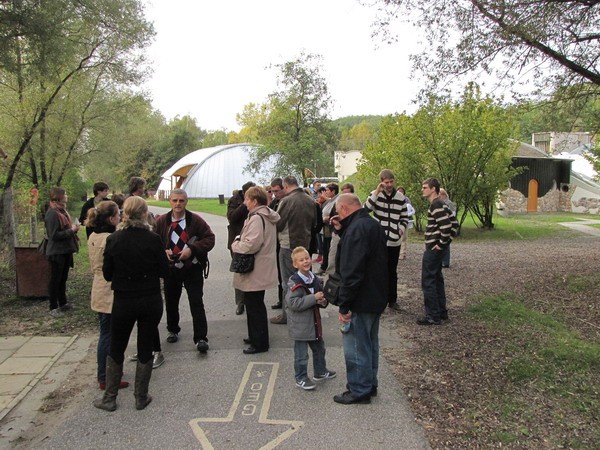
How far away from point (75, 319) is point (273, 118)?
666 inches

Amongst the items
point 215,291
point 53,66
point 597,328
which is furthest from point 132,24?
point 597,328

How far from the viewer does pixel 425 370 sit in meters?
5.30

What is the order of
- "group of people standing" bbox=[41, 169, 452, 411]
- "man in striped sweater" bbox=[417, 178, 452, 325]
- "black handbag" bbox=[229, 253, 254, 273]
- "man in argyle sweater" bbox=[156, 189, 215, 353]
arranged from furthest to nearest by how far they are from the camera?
"man in striped sweater" bbox=[417, 178, 452, 325] < "man in argyle sweater" bbox=[156, 189, 215, 353] < "black handbag" bbox=[229, 253, 254, 273] < "group of people standing" bbox=[41, 169, 452, 411]

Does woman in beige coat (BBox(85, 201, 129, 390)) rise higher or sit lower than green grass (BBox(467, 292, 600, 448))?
higher

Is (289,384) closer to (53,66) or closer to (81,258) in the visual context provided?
(53,66)

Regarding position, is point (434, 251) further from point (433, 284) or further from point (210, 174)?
point (210, 174)

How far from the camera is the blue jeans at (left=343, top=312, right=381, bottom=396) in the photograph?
4426 mm

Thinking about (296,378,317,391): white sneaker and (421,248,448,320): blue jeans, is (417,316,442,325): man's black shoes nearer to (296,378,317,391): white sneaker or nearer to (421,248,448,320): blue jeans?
(421,248,448,320): blue jeans

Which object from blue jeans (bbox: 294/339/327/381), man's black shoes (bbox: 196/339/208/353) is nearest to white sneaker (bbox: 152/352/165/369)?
man's black shoes (bbox: 196/339/208/353)

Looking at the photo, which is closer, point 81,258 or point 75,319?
point 75,319

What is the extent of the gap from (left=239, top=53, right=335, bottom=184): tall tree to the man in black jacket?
61.4 ft

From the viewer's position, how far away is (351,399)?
4496 mm

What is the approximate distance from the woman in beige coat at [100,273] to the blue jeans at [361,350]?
7.30 feet

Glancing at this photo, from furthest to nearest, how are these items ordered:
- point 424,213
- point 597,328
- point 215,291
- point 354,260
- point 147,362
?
point 424,213
point 215,291
point 597,328
point 147,362
point 354,260
